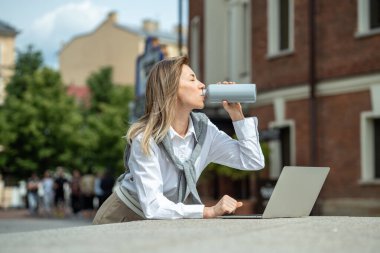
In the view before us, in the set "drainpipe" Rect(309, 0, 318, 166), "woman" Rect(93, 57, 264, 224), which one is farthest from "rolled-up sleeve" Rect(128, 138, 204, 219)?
"drainpipe" Rect(309, 0, 318, 166)

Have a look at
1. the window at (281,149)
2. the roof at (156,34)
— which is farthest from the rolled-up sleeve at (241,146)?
the roof at (156,34)

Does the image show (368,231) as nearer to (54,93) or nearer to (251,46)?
(251,46)

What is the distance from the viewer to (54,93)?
1986 inches

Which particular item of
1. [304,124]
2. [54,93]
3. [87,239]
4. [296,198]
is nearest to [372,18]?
[304,124]

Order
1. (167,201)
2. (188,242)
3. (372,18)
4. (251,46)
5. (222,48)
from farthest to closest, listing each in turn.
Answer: (222,48) < (251,46) < (372,18) < (167,201) < (188,242)

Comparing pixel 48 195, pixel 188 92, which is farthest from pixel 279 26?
pixel 188 92

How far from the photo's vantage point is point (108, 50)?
7881 cm

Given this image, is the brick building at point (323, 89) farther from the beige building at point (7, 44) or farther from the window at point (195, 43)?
the beige building at point (7, 44)

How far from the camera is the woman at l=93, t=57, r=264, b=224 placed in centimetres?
417

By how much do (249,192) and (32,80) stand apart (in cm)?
2884

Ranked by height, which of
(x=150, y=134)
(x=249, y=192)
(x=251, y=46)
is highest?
(x=251, y=46)

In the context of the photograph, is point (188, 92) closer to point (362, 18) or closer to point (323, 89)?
point (362, 18)

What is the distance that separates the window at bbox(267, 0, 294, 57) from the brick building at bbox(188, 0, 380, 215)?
2 centimetres

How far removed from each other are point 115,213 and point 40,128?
45.8m
